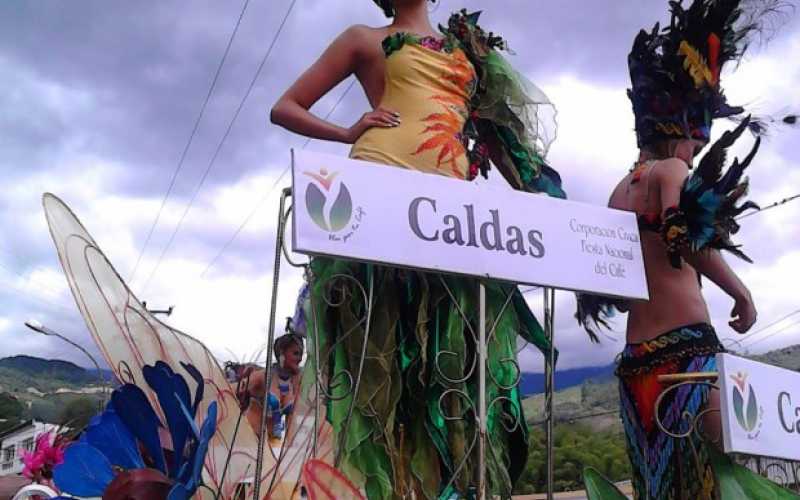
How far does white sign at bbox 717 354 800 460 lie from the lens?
5.56 ft

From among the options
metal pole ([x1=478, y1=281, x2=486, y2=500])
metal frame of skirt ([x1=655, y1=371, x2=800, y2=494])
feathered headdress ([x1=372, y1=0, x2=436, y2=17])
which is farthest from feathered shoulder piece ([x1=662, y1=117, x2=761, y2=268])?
feathered headdress ([x1=372, y1=0, x2=436, y2=17])

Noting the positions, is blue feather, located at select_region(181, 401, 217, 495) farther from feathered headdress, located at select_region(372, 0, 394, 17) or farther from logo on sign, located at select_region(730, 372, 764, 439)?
feathered headdress, located at select_region(372, 0, 394, 17)

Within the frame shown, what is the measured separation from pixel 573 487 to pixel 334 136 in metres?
7.44

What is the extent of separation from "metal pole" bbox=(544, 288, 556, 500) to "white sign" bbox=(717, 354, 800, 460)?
38 cm

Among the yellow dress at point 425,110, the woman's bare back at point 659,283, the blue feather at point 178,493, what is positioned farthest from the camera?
the woman's bare back at point 659,283

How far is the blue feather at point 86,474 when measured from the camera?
1658 millimetres

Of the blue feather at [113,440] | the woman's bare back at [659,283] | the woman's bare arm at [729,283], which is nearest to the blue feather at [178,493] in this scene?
the blue feather at [113,440]

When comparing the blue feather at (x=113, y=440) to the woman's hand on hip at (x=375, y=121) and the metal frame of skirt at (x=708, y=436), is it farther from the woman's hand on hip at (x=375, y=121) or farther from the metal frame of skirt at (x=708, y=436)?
the metal frame of skirt at (x=708, y=436)

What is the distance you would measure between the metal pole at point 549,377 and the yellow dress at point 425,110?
16.9 inches

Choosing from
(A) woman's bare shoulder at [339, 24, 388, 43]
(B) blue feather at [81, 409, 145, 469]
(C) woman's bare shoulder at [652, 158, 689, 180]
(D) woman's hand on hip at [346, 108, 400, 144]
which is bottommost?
(B) blue feather at [81, 409, 145, 469]

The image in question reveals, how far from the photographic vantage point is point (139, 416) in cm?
166

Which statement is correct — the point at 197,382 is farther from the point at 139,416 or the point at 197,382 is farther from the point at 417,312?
the point at 417,312

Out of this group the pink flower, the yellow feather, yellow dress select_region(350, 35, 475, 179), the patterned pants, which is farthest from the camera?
the pink flower

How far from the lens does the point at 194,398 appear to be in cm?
168
